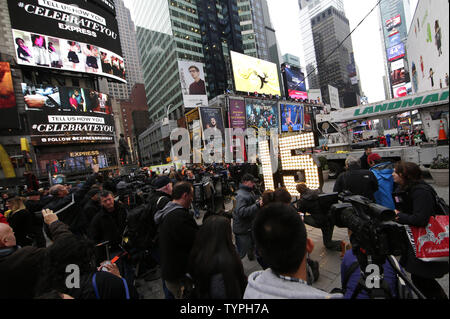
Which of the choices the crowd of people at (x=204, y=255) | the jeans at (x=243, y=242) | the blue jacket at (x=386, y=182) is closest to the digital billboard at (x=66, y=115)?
the crowd of people at (x=204, y=255)

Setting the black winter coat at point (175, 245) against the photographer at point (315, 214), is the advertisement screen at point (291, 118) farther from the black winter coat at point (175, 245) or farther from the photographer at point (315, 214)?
the black winter coat at point (175, 245)

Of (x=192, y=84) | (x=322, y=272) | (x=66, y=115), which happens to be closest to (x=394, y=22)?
(x=192, y=84)

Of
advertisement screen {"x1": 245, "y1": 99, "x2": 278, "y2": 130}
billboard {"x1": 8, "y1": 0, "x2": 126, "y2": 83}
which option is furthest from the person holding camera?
billboard {"x1": 8, "y1": 0, "x2": 126, "y2": 83}

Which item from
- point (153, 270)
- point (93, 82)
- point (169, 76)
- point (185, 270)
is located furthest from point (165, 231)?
point (169, 76)

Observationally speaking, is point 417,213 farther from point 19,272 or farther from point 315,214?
point 19,272

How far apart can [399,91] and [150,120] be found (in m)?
91.3

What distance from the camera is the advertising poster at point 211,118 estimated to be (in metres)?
29.3

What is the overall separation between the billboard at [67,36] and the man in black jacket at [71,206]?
30.1 m

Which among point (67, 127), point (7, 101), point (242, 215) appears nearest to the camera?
point (242, 215)

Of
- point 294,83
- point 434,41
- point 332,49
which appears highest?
point 332,49

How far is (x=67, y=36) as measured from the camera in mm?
26969

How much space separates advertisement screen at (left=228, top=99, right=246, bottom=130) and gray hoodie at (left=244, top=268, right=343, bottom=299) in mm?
32652

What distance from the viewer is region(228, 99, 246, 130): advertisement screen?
32.9 m

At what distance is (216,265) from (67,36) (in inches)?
1487
